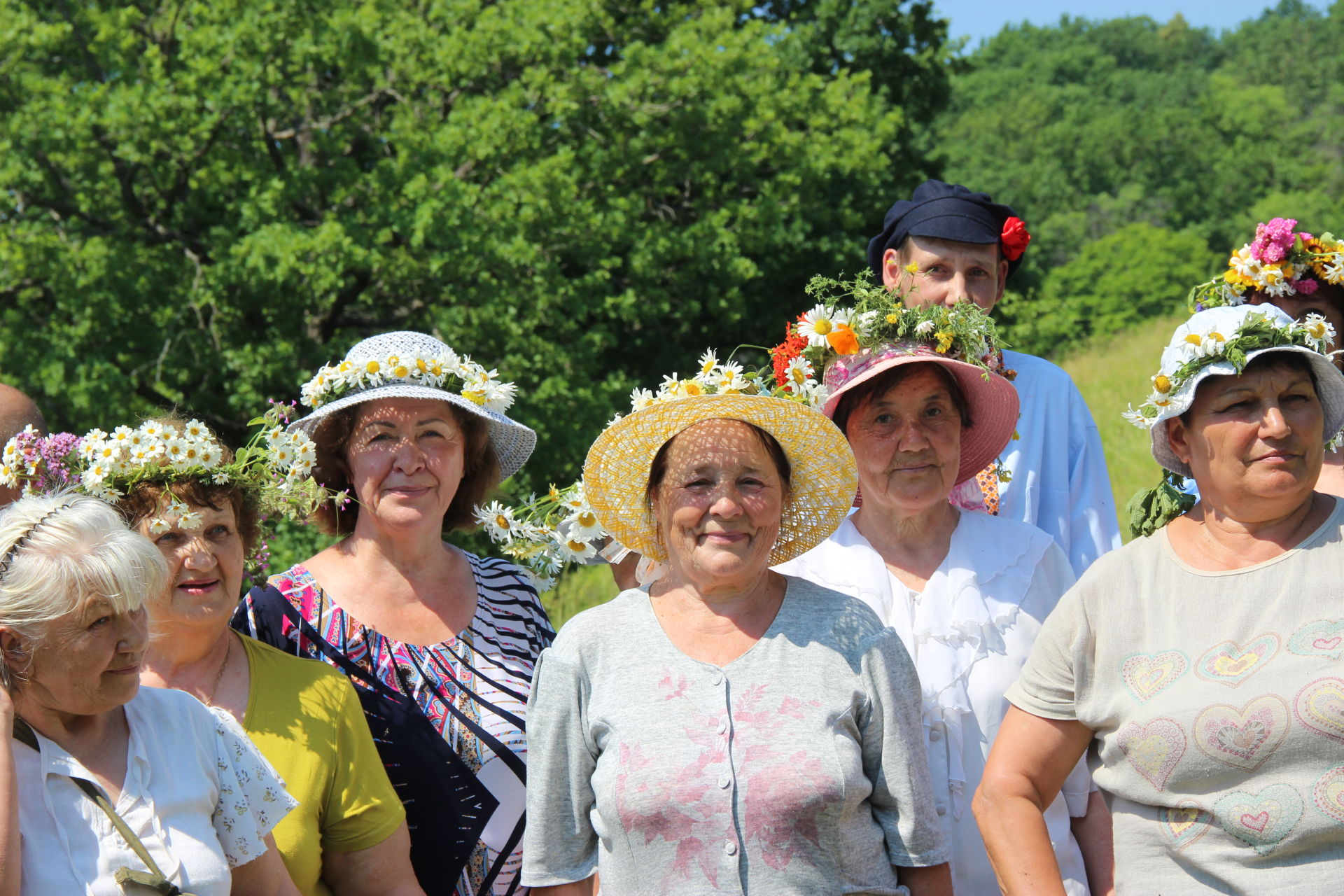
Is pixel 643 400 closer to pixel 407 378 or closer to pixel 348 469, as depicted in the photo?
pixel 407 378

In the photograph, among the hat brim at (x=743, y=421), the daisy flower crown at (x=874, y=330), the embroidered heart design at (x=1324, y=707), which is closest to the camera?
the embroidered heart design at (x=1324, y=707)

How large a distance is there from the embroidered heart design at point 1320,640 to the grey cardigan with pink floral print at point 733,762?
83 centimetres

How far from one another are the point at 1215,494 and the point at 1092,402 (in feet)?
50.5

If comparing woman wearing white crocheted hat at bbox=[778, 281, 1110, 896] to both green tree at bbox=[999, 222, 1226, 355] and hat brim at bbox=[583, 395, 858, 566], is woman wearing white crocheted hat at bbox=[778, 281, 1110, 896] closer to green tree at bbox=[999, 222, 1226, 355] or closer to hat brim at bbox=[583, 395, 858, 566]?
hat brim at bbox=[583, 395, 858, 566]

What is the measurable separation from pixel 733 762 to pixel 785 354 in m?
1.23

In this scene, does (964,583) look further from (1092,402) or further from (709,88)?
(1092,402)

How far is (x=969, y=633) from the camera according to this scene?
3324 mm

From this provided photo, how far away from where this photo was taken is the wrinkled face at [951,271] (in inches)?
172

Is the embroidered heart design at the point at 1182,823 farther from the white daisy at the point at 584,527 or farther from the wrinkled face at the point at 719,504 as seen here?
the white daisy at the point at 584,527

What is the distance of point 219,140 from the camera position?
13.7 m

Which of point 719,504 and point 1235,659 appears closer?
point 1235,659

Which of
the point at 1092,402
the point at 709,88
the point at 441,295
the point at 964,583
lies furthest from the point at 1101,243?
the point at 964,583

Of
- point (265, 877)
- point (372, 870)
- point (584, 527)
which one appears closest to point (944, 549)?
point (584, 527)

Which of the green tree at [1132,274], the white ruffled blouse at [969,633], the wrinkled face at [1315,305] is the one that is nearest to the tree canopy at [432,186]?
the wrinkled face at [1315,305]
